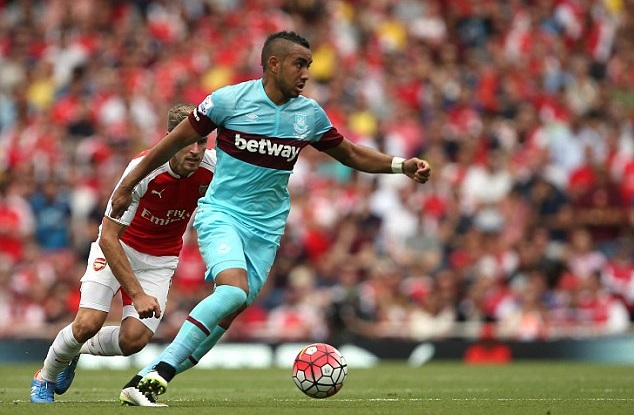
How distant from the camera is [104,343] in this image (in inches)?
396

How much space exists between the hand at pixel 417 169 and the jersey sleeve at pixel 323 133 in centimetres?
56

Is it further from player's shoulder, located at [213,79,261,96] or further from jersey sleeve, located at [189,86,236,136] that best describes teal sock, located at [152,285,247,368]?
player's shoulder, located at [213,79,261,96]

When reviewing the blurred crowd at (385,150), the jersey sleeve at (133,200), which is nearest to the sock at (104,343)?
the jersey sleeve at (133,200)

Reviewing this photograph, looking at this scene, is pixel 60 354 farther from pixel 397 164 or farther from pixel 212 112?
pixel 397 164

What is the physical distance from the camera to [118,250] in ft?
30.1

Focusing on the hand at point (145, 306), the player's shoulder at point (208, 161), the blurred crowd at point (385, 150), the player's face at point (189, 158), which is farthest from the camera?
the blurred crowd at point (385, 150)

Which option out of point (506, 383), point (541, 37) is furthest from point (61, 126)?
point (506, 383)

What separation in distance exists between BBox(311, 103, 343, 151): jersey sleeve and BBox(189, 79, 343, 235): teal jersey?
0.19m

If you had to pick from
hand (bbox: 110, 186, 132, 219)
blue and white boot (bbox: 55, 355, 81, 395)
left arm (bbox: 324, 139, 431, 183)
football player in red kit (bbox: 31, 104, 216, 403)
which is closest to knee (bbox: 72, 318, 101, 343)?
football player in red kit (bbox: 31, 104, 216, 403)

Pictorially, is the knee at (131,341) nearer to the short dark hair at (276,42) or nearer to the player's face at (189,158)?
the player's face at (189,158)

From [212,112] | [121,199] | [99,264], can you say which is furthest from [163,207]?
[212,112]

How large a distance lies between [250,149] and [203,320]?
1.26m

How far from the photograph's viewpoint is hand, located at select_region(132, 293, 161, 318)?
28.4 feet

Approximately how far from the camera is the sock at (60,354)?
9633mm
